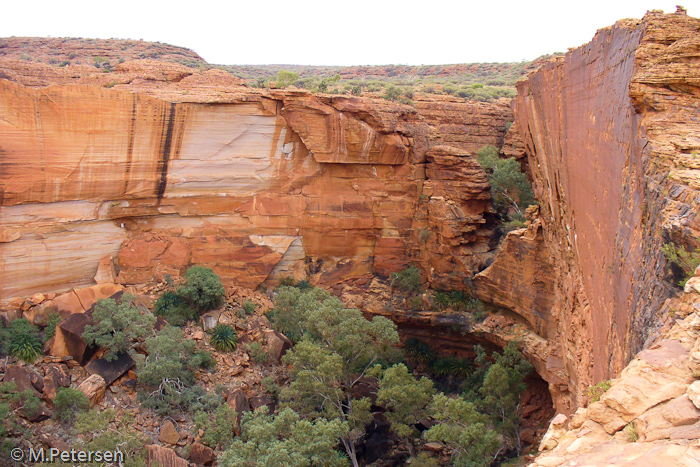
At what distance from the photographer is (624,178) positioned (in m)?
6.29

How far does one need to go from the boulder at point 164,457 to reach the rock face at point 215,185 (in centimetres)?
748

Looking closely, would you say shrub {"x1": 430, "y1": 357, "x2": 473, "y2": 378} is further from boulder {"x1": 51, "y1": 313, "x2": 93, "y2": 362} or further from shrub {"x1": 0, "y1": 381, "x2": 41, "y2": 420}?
shrub {"x1": 0, "y1": 381, "x2": 41, "y2": 420}

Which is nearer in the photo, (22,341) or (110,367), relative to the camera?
(22,341)

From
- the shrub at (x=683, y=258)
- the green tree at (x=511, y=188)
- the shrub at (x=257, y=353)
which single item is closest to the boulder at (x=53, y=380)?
the shrub at (x=257, y=353)

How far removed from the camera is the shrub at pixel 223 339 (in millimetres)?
16859

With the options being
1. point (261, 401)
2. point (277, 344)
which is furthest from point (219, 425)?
point (277, 344)

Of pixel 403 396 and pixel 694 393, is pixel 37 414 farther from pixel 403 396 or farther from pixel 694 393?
pixel 694 393

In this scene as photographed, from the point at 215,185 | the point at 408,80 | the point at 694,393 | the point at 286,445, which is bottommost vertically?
the point at 286,445

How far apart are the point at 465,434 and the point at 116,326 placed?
1094 centimetres

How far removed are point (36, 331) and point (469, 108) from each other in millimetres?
21723

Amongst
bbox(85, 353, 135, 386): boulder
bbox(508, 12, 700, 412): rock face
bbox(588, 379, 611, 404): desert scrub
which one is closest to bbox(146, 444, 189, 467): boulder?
bbox(85, 353, 135, 386): boulder

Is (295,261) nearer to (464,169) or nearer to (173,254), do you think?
(173,254)

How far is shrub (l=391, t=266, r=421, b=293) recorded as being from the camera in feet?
66.6

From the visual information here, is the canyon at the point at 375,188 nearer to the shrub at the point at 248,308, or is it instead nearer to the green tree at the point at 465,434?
the shrub at the point at 248,308
